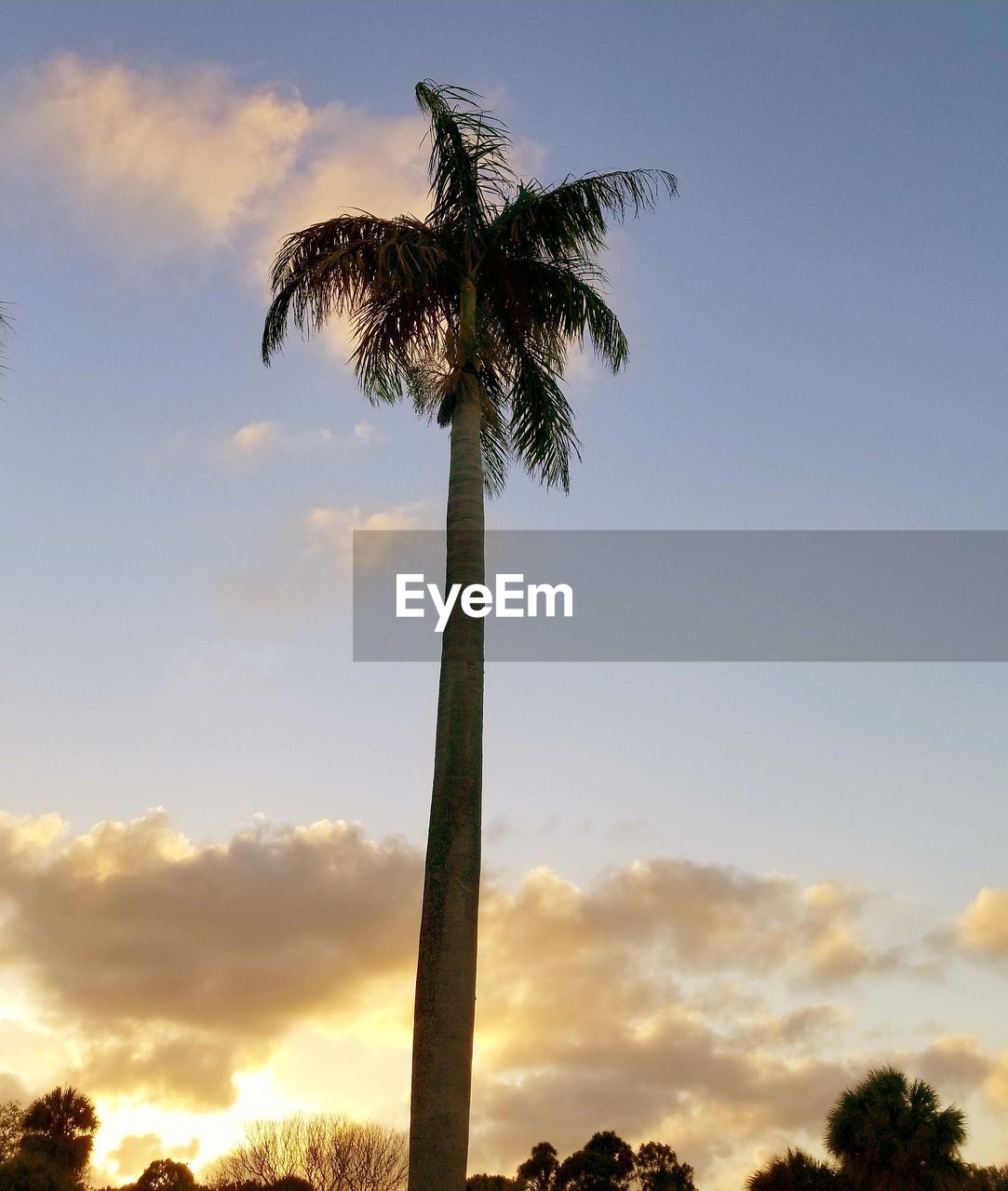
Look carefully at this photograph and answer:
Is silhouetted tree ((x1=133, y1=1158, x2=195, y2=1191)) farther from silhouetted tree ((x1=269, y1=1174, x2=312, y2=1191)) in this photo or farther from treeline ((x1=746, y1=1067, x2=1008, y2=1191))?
treeline ((x1=746, y1=1067, x2=1008, y2=1191))

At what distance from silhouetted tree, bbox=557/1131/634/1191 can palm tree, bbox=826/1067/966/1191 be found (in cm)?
3820

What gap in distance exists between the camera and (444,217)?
17.2 meters

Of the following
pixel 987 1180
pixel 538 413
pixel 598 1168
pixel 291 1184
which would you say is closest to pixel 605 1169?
pixel 598 1168

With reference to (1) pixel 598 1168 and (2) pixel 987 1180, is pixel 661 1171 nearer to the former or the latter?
(1) pixel 598 1168

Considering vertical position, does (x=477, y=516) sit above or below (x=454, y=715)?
above

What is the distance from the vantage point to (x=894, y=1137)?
33906 millimetres

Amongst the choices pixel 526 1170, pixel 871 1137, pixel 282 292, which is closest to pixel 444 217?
pixel 282 292

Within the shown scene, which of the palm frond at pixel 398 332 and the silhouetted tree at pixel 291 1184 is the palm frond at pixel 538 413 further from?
the silhouetted tree at pixel 291 1184

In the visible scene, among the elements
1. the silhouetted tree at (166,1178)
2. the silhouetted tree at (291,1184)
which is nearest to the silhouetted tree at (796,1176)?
the silhouetted tree at (291,1184)

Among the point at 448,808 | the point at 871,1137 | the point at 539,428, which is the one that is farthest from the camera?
the point at 871,1137

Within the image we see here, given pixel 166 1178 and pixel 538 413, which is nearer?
pixel 538 413

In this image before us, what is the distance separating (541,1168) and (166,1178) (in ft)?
73.1

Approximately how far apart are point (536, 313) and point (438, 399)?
7.13 ft

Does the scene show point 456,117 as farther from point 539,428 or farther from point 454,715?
point 454,715
